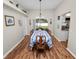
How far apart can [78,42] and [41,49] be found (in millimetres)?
3874

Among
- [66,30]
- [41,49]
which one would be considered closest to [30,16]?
[66,30]

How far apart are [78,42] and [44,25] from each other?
8.99 meters

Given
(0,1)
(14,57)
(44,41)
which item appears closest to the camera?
(0,1)

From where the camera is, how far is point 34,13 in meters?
10.0

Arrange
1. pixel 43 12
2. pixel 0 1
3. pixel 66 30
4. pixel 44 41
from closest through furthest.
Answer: pixel 0 1
pixel 44 41
pixel 66 30
pixel 43 12

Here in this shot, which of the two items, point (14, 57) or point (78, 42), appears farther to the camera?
point (14, 57)

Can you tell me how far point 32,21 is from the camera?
1010 centimetres

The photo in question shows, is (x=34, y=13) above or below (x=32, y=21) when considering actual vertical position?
above

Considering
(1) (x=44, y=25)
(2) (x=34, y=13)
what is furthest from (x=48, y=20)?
(2) (x=34, y=13)

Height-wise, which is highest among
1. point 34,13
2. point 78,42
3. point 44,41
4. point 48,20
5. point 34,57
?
point 34,13

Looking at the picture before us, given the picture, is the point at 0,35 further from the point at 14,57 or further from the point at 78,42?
the point at 14,57

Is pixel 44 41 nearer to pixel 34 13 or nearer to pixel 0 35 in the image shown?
pixel 0 35

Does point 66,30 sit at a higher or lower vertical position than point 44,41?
higher

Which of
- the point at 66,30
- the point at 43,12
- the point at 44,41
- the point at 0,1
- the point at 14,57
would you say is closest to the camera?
the point at 0,1
